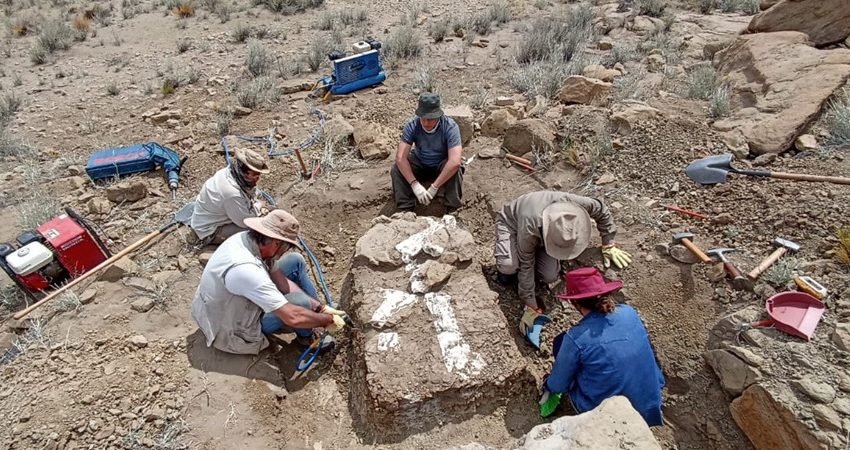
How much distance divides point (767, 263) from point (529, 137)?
8.49 ft

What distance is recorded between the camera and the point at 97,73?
28.0 feet

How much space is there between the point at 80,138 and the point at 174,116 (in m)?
1.23

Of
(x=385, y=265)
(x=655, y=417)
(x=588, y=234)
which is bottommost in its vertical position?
(x=655, y=417)

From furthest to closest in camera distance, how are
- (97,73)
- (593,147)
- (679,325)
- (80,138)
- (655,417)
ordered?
(97,73)
(80,138)
(593,147)
(679,325)
(655,417)

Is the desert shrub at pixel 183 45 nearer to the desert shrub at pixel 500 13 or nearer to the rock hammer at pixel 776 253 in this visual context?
the desert shrub at pixel 500 13

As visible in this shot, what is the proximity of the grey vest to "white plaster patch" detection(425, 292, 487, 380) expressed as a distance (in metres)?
1.27

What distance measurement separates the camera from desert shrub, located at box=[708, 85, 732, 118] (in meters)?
5.17

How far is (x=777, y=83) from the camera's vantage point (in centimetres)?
516

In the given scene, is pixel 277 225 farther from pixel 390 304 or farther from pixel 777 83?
pixel 777 83

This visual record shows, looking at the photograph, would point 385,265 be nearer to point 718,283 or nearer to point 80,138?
point 718,283

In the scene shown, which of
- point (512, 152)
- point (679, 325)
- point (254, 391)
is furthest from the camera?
point (512, 152)

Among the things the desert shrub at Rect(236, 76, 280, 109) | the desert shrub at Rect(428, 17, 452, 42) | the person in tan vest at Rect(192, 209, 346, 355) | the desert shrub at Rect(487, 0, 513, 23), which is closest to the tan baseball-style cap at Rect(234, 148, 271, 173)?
the person in tan vest at Rect(192, 209, 346, 355)

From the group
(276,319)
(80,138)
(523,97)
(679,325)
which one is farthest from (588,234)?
(80,138)

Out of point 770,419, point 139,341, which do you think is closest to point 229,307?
point 139,341
